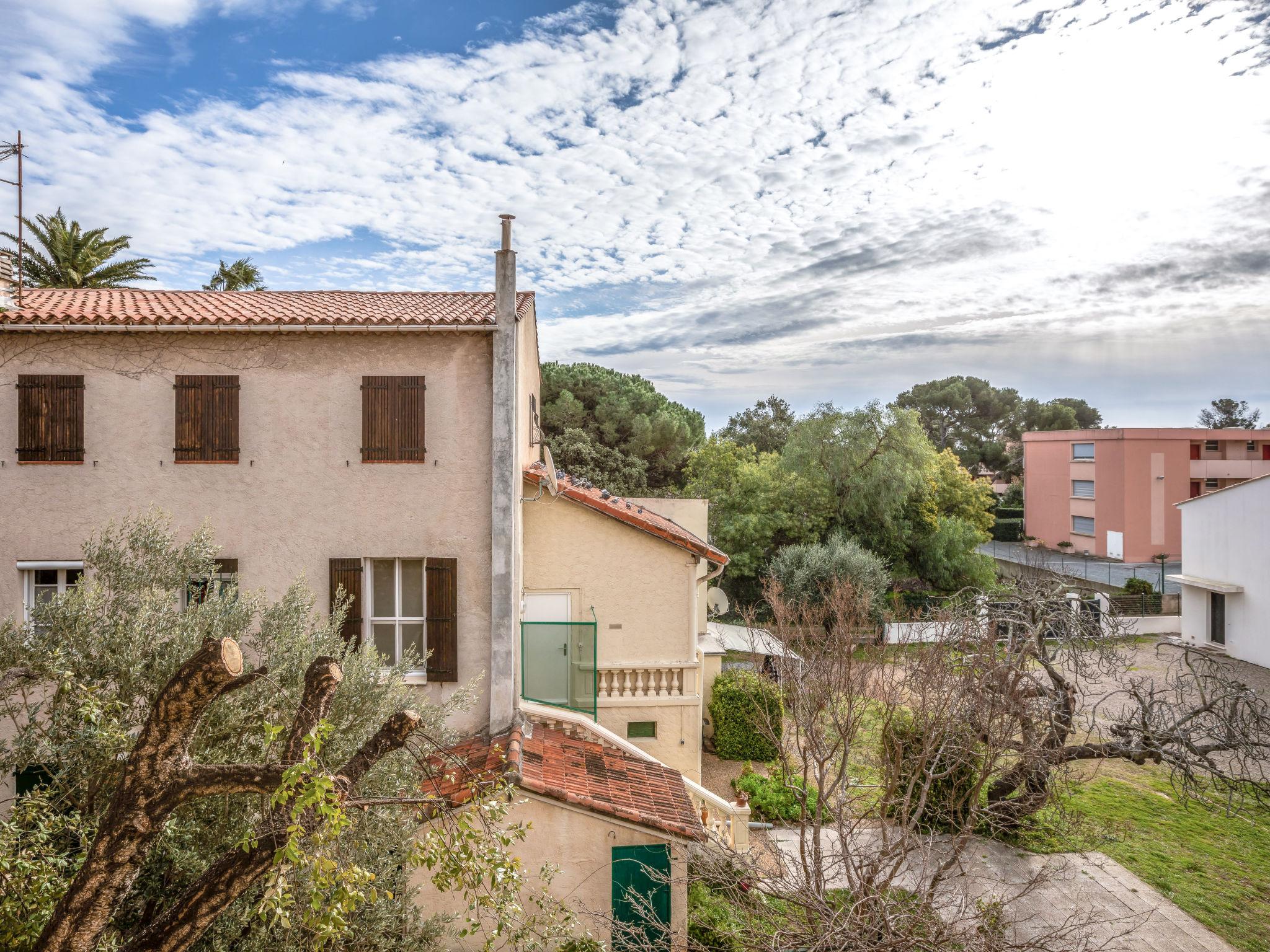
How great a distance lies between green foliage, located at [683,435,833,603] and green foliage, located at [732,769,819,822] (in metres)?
18.8

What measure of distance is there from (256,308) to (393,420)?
2.96 m

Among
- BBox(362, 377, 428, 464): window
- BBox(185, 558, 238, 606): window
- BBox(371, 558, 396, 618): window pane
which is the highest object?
BBox(362, 377, 428, 464): window

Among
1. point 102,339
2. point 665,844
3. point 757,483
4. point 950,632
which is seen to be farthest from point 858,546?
point 102,339

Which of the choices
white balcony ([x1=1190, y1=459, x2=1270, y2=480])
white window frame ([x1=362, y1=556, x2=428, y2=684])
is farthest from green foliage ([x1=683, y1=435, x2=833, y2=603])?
white balcony ([x1=1190, y1=459, x2=1270, y2=480])

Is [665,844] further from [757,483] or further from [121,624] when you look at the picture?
[757,483]

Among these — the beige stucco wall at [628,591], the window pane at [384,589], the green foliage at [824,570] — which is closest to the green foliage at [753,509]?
the green foliage at [824,570]

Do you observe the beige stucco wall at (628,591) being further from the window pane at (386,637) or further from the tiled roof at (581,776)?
the window pane at (386,637)

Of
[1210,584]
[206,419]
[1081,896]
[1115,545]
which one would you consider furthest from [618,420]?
[1081,896]

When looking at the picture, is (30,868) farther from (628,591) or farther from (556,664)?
(628,591)

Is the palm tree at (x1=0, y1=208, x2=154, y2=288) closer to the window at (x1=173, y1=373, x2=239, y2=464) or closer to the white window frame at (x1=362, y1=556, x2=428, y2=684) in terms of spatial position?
the window at (x1=173, y1=373, x2=239, y2=464)

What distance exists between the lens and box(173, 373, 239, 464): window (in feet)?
35.3

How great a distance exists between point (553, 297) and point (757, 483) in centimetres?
2048

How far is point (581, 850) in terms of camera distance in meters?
9.62

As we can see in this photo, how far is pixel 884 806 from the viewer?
8539 millimetres
